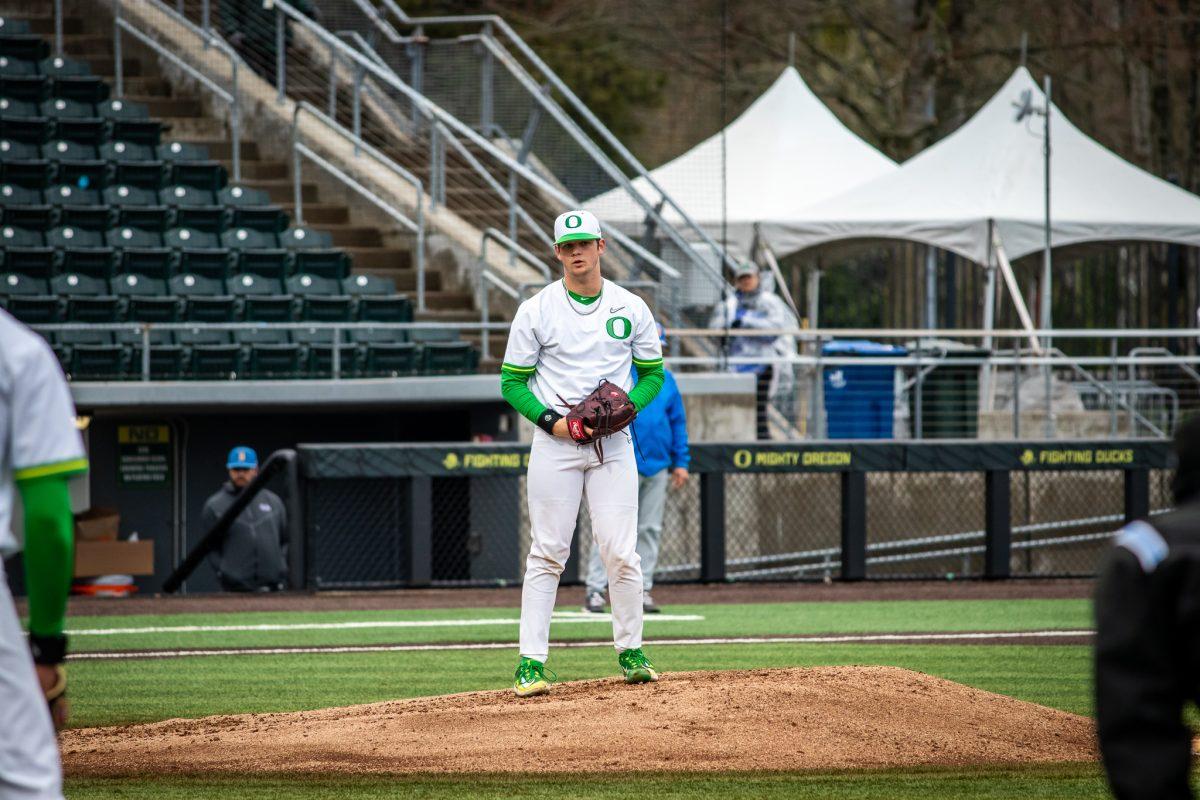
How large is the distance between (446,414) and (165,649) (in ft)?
26.7

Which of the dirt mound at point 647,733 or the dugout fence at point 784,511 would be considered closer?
the dirt mound at point 647,733

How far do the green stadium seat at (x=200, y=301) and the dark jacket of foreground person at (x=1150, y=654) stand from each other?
1614cm

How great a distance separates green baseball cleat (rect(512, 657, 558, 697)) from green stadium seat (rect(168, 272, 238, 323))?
11.7 m

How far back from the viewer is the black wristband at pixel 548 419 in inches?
282

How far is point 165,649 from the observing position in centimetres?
1093

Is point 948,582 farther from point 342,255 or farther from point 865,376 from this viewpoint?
point 342,255


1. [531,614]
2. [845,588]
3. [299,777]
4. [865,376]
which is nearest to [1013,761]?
[531,614]

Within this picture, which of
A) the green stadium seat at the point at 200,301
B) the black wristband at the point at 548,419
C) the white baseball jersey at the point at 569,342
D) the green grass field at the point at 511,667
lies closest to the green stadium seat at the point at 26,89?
the green stadium seat at the point at 200,301

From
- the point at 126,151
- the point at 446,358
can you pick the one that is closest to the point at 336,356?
the point at 446,358

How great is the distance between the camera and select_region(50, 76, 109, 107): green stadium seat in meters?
21.0

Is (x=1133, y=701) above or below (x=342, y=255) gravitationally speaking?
below

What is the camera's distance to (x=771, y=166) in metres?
24.4

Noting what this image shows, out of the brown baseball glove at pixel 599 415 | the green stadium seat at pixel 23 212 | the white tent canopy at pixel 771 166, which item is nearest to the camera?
the brown baseball glove at pixel 599 415

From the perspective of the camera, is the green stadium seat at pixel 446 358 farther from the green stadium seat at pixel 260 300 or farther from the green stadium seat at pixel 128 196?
the green stadium seat at pixel 128 196
